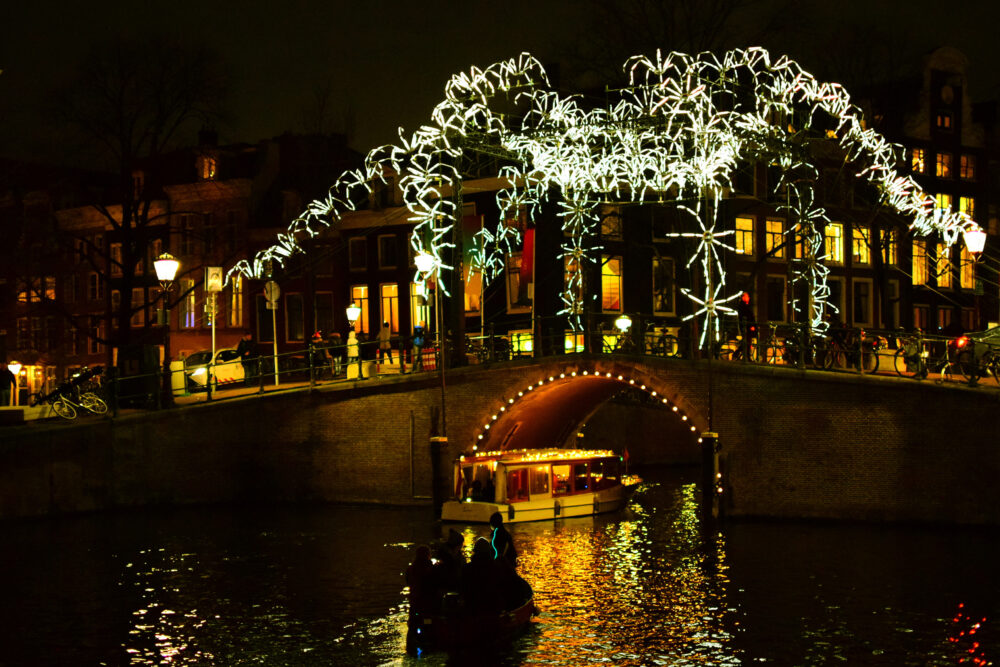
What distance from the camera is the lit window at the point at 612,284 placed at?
45781 mm

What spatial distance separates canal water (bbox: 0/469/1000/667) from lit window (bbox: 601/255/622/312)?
1431 cm

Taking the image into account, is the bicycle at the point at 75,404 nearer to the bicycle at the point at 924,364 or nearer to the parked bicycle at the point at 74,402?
the parked bicycle at the point at 74,402

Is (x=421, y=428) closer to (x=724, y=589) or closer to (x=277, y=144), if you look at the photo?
(x=724, y=589)

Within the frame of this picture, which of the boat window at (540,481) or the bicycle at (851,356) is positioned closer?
the bicycle at (851,356)

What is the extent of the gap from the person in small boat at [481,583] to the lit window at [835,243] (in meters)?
33.6

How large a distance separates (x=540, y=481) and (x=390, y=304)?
61.4ft

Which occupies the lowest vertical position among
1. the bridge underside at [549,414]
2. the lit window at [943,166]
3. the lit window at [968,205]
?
the bridge underside at [549,414]

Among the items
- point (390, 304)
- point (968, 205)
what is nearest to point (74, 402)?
point (390, 304)

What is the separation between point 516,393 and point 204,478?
8.96 m

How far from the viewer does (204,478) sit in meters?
35.5

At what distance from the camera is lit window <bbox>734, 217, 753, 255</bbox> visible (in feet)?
157

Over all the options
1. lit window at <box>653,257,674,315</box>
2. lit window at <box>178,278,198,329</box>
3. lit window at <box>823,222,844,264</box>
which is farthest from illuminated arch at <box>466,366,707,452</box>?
lit window at <box>178,278,198,329</box>

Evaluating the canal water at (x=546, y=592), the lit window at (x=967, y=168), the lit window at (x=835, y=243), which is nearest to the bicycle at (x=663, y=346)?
the canal water at (x=546, y=592)

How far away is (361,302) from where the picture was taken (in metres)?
51.1
